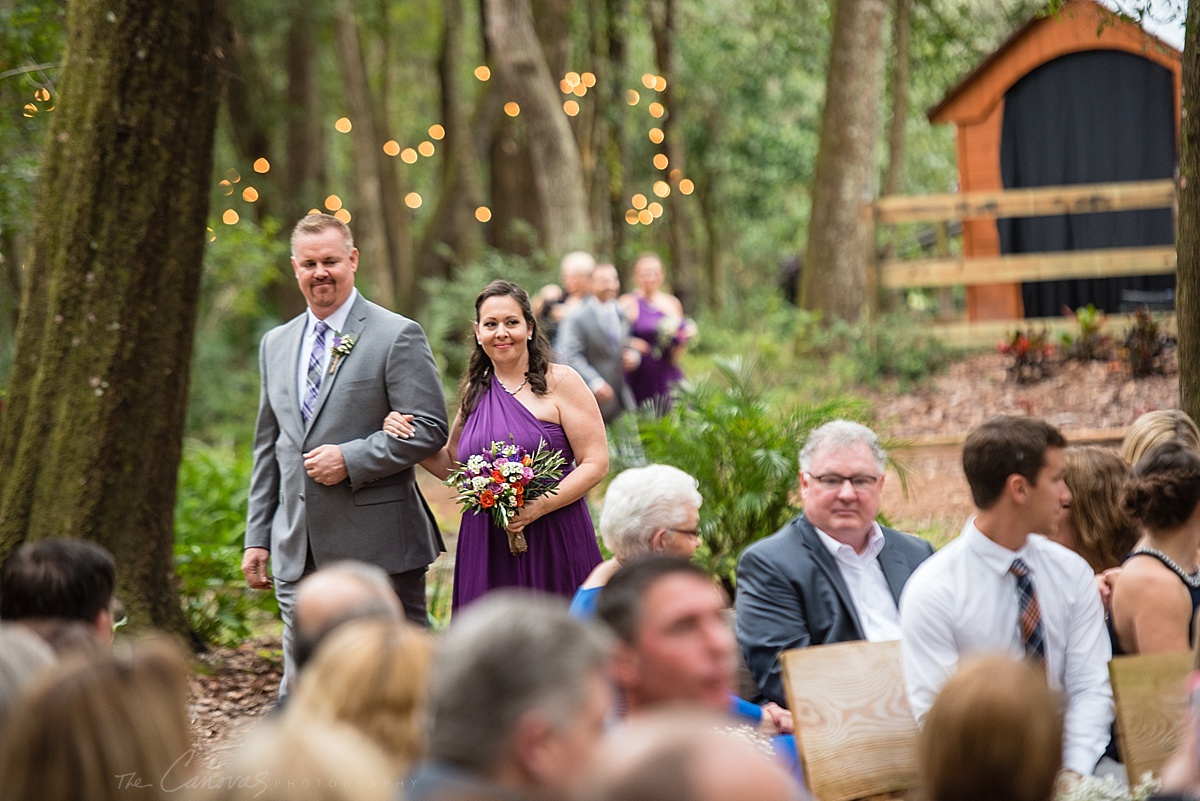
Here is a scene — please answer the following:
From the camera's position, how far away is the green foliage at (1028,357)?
1274 centimetres

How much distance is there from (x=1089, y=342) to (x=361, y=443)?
9.68 m

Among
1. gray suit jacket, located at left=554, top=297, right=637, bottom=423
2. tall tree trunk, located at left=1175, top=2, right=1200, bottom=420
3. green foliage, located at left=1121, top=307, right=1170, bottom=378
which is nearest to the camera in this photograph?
tall tree trunk, located at left=1175, top=2, right=1200, bottom=420

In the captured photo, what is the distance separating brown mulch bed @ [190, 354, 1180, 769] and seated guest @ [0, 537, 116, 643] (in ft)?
7.78

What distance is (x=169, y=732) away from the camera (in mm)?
2480

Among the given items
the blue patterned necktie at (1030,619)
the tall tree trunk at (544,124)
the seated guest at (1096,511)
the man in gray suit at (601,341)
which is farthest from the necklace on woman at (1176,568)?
the tall tree trunk at (544,124)

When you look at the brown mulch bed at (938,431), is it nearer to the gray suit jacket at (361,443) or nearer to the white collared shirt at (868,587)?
the gray suit jacket at (361,443)

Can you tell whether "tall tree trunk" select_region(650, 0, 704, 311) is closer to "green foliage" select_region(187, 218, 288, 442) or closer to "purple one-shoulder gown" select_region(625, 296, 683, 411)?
"green foliage" select_region(187, 218, 288, 442)

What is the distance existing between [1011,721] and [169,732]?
1675mm

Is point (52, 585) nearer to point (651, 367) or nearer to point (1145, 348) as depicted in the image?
point (651, 367)

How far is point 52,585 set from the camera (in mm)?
3609

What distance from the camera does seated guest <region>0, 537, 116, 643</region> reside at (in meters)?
3.60

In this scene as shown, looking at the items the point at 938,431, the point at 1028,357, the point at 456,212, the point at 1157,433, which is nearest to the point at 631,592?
the point at 1157,433

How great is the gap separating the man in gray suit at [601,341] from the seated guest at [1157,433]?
5499 mm

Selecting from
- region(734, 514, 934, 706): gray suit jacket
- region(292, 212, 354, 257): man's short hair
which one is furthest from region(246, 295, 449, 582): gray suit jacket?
region(734, 514, 934, 706): gray suit jacket
